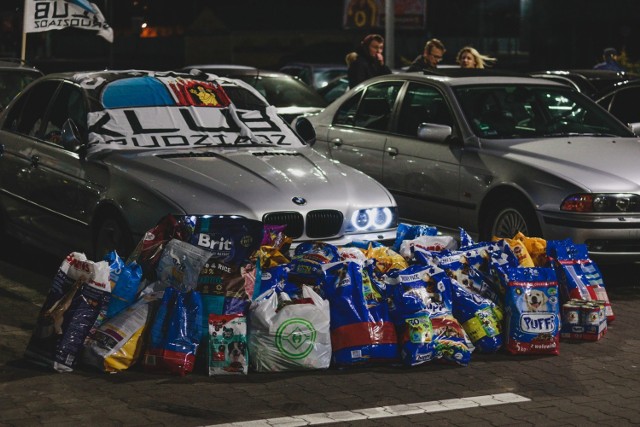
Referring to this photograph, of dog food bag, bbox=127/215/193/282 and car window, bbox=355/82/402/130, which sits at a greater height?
car window, bbox=355/82/402/130

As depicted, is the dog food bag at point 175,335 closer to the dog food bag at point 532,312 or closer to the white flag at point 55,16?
the dog food bag at point 532,312

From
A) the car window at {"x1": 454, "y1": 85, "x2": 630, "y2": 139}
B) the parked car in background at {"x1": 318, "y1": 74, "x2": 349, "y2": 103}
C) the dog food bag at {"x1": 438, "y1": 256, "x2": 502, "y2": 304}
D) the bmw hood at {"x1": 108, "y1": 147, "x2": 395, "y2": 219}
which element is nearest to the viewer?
the dog food bag at {"x1": 438, "y1": 256, "x2": 502, "y2": 304}

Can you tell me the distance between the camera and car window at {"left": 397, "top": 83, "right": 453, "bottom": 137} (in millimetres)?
10805

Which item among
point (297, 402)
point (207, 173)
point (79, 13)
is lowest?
point (297, 402)

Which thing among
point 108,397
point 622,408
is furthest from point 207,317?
point 622,408

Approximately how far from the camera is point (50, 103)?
1000cm

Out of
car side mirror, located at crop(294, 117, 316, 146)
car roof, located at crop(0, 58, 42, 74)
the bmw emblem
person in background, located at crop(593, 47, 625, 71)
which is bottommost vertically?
the bmw emblem

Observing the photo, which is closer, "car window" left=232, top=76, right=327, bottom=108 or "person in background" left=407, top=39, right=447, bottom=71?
"person in background" left=407, top=39, right=447, bottom=71

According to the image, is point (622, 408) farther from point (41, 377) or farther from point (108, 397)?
point (41, 377)

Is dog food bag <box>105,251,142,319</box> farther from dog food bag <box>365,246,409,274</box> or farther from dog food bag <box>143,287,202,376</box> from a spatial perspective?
dog food bag <box>365,246,409,274</box>

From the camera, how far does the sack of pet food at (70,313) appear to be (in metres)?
7.00

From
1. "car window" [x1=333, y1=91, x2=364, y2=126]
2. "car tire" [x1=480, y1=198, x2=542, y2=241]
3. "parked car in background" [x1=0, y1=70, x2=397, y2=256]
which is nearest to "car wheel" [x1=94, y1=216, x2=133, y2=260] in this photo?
"parked car in background" [x1=0, y1=70, x2=397, y2=256]

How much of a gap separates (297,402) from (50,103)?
442 centimetres

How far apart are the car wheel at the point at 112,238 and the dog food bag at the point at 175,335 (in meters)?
1.49
